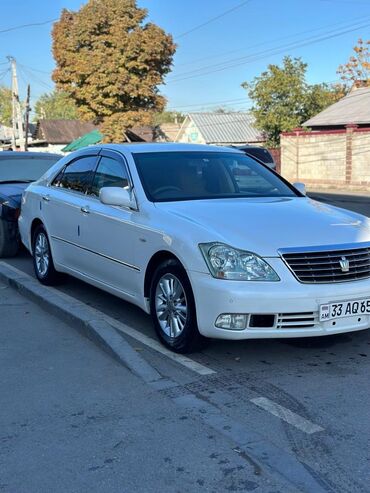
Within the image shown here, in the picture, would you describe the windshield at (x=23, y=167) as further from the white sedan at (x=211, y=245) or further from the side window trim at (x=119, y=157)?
the side window trim at (x=119, y=157)

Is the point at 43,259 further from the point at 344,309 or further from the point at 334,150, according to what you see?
the point at 334,150

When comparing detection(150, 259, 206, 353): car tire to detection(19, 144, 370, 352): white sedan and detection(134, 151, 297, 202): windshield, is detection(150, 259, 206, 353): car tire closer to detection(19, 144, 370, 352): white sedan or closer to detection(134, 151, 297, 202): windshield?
detection(19, 144, 370, 352): white sedan

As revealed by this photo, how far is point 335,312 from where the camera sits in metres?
4.32

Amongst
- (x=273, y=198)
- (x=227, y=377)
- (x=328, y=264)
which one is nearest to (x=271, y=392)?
(x=227, y=377)

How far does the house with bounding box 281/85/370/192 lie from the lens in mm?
27312

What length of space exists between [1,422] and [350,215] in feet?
10.9

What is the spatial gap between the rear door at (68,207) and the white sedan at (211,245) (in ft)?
0.07

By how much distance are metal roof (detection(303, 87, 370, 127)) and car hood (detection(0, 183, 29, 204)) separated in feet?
79.2

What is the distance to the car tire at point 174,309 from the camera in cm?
451

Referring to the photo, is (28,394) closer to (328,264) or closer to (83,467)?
(83,467)

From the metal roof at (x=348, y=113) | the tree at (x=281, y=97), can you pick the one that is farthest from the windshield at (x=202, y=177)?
the tree at (x=281, y=97)

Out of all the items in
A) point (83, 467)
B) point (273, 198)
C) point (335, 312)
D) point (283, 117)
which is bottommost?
point (83, 467)

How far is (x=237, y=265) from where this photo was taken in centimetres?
427

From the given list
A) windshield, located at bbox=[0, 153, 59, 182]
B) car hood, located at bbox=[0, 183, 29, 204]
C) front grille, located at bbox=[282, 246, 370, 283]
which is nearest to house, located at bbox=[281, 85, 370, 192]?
windshield, located at bbox=[0, 153, 59, 182]
